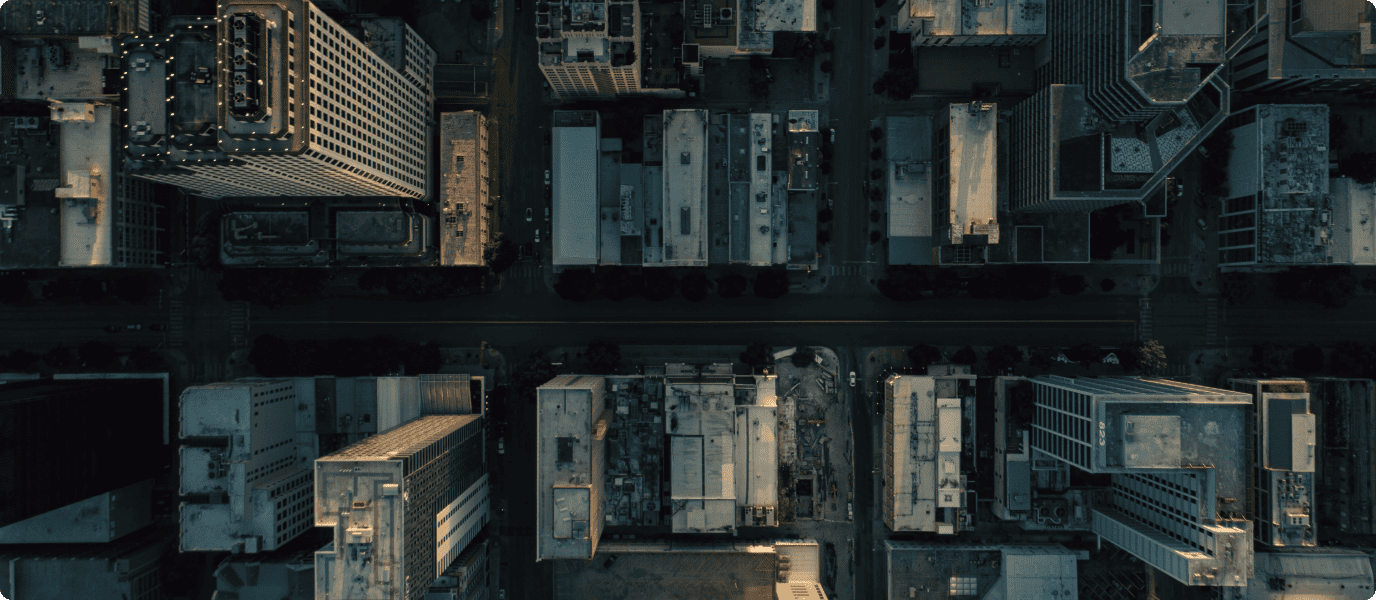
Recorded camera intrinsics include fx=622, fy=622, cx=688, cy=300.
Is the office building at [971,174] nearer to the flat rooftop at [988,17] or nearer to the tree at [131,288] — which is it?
the flat rooftop at [988,17]

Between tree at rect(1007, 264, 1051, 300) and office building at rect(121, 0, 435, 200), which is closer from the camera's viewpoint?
office building at rect(121, 0, 435, 200)

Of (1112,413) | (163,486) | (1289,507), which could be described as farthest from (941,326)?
(163,486)

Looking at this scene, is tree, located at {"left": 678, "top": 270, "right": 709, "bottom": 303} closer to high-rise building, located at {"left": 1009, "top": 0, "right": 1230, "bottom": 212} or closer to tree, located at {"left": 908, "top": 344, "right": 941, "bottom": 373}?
tree, located at {"left": 908, "top": 344, "right": 941, "bottom": 373}

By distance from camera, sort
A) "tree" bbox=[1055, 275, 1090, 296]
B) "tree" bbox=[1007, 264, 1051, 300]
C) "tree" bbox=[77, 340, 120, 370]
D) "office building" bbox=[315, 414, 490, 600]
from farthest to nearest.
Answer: "tree" bbox=[77, 340, 120, 370] < "tree" bbox=[1007, 264, 1051, 300] < "tree" bbox=[1055, 275, 1090, 296] < "office building" bbox=[315, 414, 490, 600]

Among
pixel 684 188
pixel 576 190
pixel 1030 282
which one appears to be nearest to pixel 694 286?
pixel 684 188

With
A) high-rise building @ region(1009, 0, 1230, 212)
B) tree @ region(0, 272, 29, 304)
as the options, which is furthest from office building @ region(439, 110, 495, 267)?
high-rise building @ region(1009, 0, 1230, 212)

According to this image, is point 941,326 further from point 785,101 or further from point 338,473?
point 338,473
